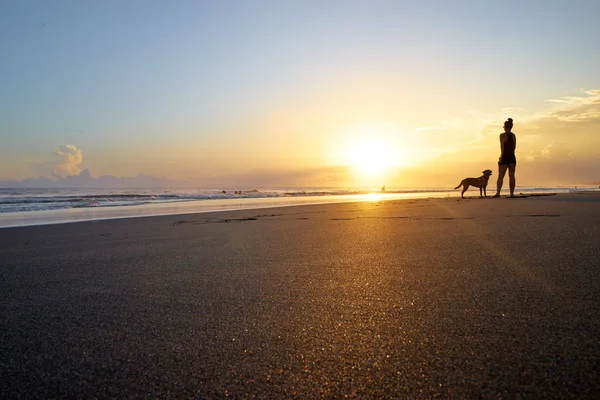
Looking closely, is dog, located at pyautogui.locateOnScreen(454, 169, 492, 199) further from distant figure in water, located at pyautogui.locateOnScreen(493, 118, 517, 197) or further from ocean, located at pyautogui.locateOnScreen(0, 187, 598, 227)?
ocean, located at pyautogui.locateOnScreen(0, 187, 598, 227)

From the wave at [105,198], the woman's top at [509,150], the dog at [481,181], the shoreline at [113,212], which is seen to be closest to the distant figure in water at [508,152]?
the woman's top at [509,150]

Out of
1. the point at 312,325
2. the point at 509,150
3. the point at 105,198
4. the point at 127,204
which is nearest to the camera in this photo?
the point at 312,325

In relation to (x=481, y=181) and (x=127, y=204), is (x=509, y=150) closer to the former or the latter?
(x=481, y=181)

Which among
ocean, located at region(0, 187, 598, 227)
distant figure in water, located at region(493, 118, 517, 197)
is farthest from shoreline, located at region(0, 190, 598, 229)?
distant figure in water, located at region(493, 118, 517, 197)

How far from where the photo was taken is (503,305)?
4.54 ft

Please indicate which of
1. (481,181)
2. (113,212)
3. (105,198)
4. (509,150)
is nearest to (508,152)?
(509,150)

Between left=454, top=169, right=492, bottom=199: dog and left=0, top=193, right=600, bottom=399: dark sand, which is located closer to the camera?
left=0, top=193, right=600, bottom=399: dark sand

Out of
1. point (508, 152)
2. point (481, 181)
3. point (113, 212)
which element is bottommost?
point (113, 212)

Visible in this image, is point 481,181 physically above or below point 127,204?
above

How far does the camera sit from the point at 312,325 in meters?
1.26

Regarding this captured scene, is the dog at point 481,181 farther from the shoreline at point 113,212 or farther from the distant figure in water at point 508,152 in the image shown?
the distant figure in water at point 508,152

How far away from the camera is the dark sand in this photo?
90 centimetres

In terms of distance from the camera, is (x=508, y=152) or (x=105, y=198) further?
(x=105, y=198)

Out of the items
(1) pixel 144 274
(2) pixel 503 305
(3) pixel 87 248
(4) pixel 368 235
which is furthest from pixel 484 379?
(3) pixel 87 248
